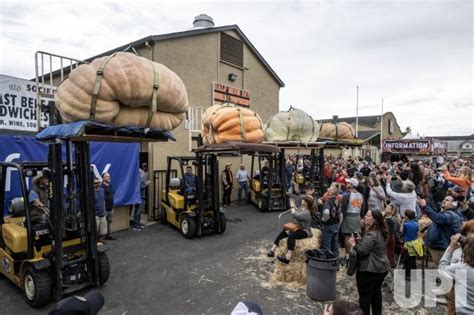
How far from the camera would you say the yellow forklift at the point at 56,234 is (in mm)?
4918

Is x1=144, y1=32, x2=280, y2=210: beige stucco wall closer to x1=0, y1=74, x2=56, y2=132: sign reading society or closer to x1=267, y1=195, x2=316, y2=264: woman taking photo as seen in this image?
x1=0, y1=74, x2=56, y2=132: sign reading society

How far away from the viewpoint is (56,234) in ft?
16.5

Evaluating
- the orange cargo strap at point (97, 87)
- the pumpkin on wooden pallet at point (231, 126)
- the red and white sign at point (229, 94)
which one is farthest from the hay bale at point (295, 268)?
the red and white sign at point (229, 94)

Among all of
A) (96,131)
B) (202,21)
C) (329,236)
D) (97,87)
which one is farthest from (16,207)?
(202,21)

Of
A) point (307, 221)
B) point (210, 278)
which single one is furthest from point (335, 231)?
point (210, 278)

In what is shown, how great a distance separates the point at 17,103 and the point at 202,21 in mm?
9518

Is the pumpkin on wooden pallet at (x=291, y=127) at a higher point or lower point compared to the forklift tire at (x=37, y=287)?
higher

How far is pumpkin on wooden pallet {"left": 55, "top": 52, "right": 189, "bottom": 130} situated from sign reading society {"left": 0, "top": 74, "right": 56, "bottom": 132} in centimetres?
499

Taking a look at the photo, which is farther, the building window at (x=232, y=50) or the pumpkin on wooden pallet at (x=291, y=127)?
the building window at (x=232, y=50)

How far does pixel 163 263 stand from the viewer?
7090 mm

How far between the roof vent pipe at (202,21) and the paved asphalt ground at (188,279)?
10.4m

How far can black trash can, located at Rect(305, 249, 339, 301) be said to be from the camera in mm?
5250

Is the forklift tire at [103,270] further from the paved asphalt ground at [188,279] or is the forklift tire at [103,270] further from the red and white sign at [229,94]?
the red and white sign at [229,94]

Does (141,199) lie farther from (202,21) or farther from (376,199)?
(202,21)
